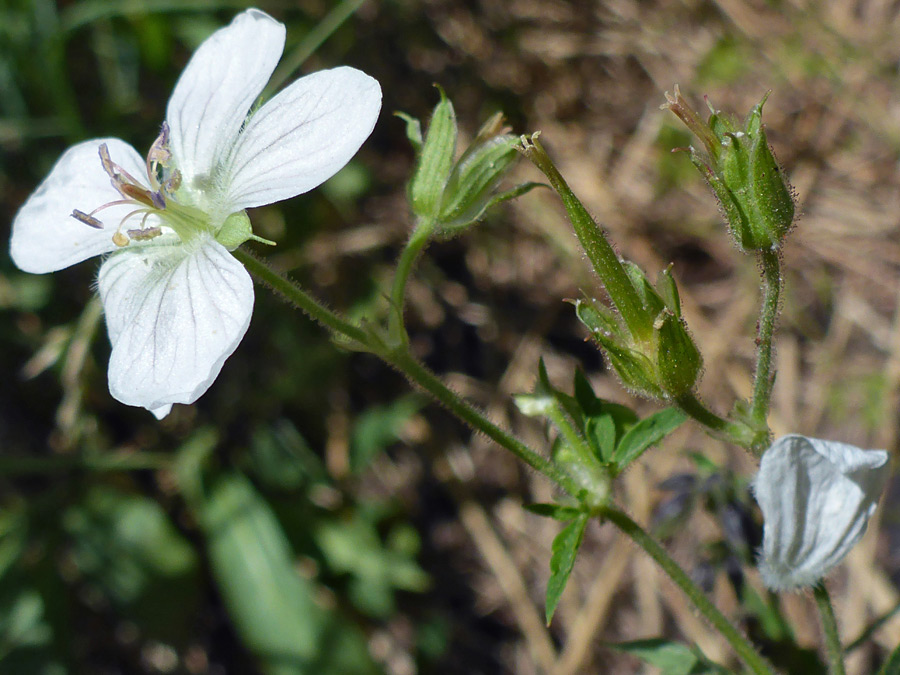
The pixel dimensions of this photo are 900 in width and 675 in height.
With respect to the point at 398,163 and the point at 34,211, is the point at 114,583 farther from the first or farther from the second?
the point at 398,163

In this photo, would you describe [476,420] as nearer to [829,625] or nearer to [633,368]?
[633,368]

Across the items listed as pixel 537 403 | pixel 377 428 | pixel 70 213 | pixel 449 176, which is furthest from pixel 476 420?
pixel 377 428

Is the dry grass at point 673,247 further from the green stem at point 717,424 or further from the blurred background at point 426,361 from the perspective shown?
the green stem at point 717,424

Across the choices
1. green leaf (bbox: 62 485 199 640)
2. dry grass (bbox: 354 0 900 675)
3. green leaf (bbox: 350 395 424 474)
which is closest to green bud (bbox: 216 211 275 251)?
green leaf (bbox: 350 395 424 474)

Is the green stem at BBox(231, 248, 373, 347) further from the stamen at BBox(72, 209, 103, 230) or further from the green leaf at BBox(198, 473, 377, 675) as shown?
the green leaf at BBox(198, 473, 377, 675)

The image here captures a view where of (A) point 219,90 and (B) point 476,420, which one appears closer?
(B) point 476,420

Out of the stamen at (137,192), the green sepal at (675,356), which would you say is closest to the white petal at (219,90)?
the stamen at (137,192)

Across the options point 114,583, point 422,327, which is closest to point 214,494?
point 114,583
